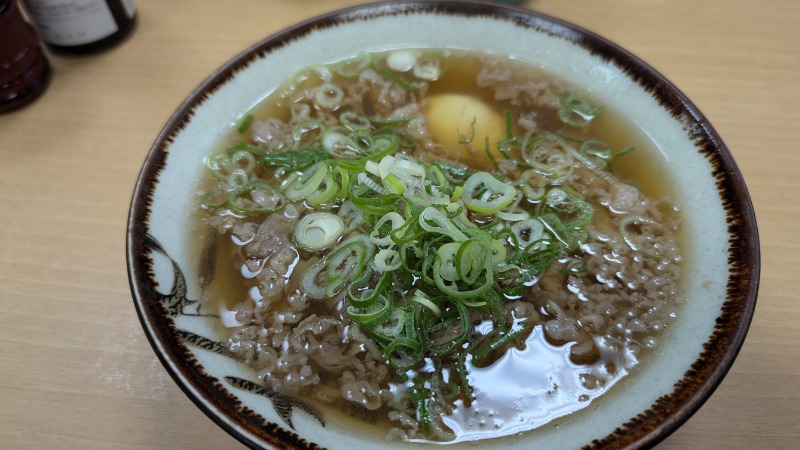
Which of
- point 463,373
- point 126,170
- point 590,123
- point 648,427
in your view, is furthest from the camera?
point 126,170

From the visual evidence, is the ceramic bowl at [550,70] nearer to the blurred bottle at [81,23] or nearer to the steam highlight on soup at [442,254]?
the steam highlight on soup at [442,254]

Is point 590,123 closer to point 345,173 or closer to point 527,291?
point 527,291

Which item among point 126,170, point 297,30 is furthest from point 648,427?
point 126,170

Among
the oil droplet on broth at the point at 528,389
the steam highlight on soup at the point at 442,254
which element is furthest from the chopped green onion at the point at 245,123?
the oil droplet on broth at the point at 528,389

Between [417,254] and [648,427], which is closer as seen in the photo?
[648,427]

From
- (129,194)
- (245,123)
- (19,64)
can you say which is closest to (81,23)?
(19,64)
